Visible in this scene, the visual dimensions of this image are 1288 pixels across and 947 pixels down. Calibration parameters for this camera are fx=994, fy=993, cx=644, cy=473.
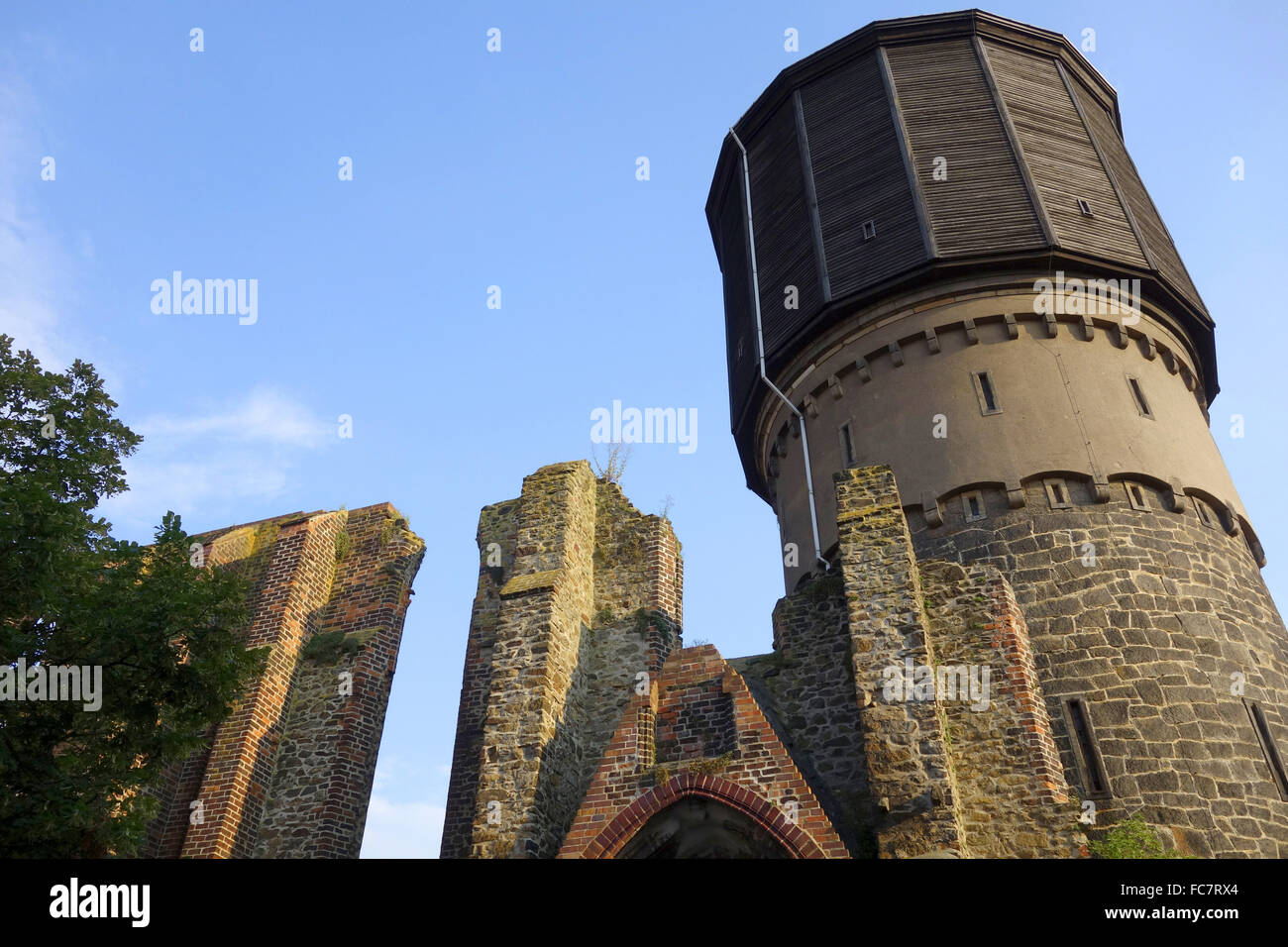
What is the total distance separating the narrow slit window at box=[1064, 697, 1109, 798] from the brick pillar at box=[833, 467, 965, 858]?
2.23 metres

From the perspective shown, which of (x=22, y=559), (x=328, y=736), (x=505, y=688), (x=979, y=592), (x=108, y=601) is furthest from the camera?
(x=328, y=736)

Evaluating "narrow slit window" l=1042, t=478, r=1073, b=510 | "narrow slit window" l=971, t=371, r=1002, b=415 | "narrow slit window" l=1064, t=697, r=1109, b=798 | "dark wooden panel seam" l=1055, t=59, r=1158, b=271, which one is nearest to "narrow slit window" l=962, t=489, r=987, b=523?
"narrow slit window" l=1042, t=478, r=1073, b=510

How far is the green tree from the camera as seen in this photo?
9.20 meters

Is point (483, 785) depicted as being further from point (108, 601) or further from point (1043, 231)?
point (1043, 231)

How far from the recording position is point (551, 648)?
1330 cm

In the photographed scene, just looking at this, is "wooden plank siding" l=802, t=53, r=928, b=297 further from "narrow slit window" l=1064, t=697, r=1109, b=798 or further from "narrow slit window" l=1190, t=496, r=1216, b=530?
"narrow slit window" l=1064, t=697, r=1109, b=798

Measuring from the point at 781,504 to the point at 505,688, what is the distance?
6851 millimetres

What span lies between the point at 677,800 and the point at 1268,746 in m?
7.39

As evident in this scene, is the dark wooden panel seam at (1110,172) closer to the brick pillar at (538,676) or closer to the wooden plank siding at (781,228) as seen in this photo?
the wooden plank siding at (781,228)

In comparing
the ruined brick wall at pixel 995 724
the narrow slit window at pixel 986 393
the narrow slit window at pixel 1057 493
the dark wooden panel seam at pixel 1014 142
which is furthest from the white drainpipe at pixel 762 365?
the dark wooden panel seam at pixel 1014 142

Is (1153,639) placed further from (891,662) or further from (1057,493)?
(891,662)

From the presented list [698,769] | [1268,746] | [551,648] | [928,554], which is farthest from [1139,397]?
[551,648]
